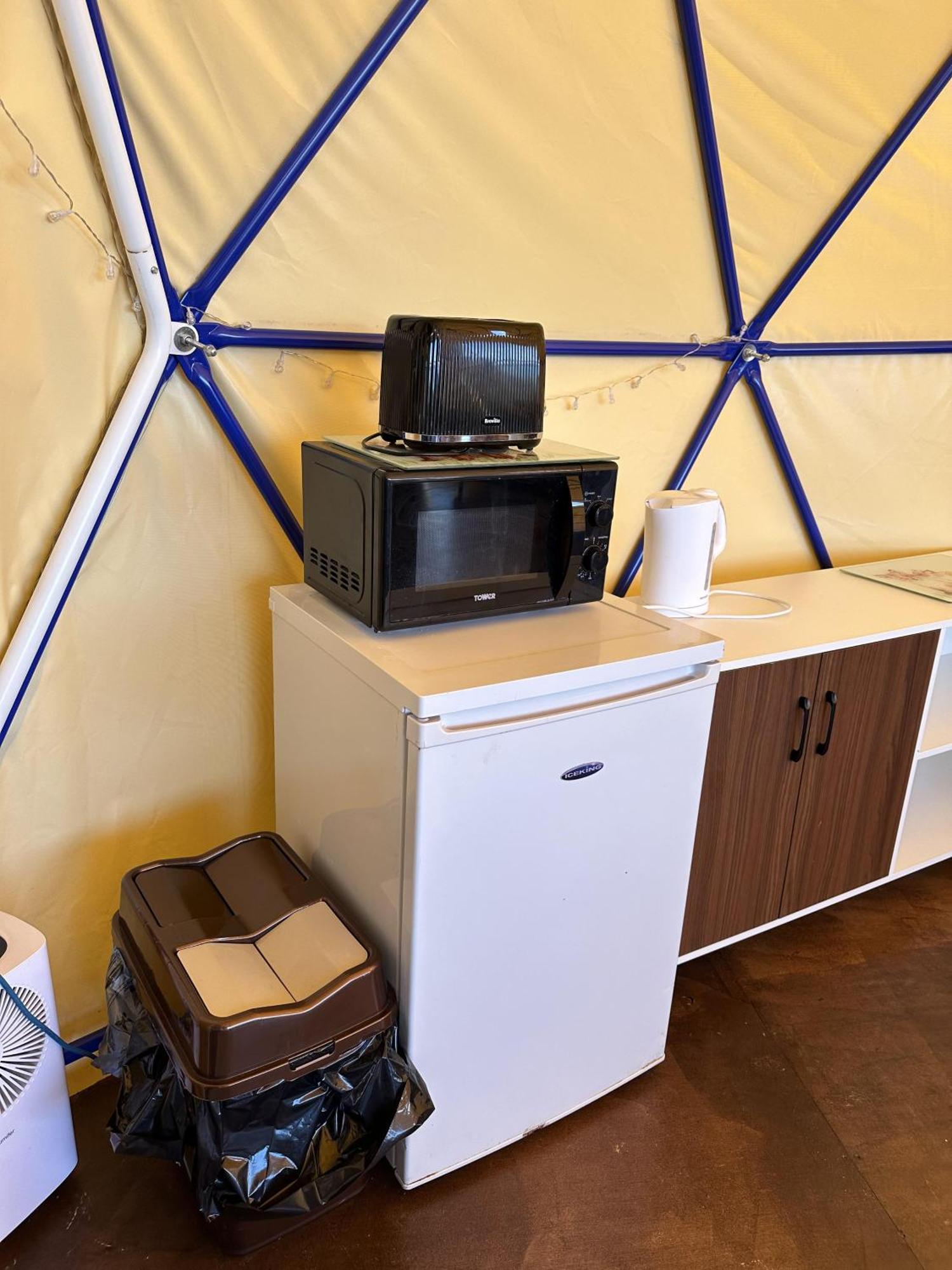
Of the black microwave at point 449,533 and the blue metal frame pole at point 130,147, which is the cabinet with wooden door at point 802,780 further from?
the blue metal frame pole at point 130,147

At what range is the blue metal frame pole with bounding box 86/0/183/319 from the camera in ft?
4.61

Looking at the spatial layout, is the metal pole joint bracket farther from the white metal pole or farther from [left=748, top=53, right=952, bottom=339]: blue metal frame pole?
[left=748, top=53, right=952, bottom=339]: blue metal frame pole

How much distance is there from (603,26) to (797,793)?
1.75 m

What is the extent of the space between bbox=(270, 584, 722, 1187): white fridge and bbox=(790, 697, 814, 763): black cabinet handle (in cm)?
42

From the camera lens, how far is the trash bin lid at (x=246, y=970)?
4.35 ft

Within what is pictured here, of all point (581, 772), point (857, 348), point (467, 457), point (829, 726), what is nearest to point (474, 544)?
point (467, 457)

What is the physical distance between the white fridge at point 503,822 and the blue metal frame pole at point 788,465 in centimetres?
99

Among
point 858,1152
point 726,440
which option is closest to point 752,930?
point 858,1152

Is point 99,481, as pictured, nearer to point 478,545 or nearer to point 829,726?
point 478,545

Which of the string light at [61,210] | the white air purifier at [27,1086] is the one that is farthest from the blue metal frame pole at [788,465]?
the white air purifier at [27,1086]

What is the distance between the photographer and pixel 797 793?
212 cm

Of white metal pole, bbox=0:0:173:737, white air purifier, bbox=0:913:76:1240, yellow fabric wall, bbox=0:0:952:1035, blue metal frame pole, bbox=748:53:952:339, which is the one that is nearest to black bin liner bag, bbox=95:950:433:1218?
white air purifier, bbox=0:913:76:1240

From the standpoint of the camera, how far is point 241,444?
5.79ft

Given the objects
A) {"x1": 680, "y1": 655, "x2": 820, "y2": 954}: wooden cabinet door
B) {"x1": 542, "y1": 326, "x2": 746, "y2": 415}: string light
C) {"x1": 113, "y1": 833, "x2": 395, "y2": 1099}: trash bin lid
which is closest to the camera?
{"x1": 113, "y1": 833, "x2": 395, "y2": 1099}: trash bin lid
